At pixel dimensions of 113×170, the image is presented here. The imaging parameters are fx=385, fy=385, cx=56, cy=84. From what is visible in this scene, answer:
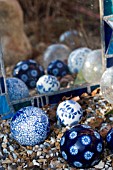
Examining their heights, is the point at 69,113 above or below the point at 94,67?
below

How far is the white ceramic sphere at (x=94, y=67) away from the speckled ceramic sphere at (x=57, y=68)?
1.40 ft

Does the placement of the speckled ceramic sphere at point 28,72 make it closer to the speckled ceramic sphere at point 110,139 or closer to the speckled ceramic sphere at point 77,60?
the speckled ceramic sphere at point 77,60

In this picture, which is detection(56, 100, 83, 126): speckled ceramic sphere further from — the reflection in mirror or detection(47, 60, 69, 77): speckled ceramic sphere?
detection(47, 60, 69, 77): speckled ceramic sphere

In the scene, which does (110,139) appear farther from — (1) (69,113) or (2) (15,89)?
(2) (15,89)

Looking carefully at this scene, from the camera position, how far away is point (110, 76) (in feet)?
8.79

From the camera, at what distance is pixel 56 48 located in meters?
4.07

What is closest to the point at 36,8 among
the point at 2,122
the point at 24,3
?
the point at 24,3

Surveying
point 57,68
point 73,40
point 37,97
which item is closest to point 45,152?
point 37,97

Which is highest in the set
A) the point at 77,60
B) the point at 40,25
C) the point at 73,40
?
the point at 40,25

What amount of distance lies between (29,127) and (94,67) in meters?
0.93

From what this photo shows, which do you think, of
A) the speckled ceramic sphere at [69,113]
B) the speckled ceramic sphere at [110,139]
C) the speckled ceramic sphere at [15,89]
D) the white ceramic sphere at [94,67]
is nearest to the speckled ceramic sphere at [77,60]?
the white ceramic sphere at [94,67]

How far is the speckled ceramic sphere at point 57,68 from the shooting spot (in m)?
3.63

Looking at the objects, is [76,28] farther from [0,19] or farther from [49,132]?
[49,132]

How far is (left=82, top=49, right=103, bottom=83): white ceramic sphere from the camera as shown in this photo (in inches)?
125
